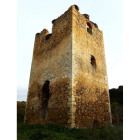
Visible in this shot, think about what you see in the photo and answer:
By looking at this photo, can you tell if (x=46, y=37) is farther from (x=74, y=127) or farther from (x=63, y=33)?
(x=74, y=127)

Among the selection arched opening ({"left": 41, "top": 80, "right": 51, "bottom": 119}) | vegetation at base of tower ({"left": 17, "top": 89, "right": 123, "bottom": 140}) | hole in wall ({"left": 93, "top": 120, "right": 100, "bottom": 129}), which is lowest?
hole in wall ({"left": 93, "top": 120, "right": 100, "bottom": 129})

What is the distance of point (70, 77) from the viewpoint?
6402mm

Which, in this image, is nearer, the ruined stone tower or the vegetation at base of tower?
the vegetation at base of tower

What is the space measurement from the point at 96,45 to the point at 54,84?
4426 mm

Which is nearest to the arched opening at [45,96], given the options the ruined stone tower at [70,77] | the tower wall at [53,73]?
the ruined stone tower at [70,77]

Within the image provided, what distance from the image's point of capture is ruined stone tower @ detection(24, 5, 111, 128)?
20.6 feet

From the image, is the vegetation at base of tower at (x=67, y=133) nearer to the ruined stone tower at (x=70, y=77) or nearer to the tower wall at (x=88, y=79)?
the ruined stone tower at (x=70, y=77)

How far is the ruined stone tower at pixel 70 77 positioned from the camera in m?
6.29

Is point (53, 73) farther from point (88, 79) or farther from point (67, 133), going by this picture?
point (67, 133)

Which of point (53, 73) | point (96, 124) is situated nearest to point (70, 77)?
point (53, 73)

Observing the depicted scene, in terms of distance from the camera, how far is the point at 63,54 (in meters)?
7.43

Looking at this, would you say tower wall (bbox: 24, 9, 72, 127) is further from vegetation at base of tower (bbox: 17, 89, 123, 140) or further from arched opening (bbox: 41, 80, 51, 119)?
vegetation at base of tower (bbox: 17, 89, 123, 140)

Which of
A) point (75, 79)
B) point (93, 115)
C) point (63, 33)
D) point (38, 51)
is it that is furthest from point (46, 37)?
point (93, 115)

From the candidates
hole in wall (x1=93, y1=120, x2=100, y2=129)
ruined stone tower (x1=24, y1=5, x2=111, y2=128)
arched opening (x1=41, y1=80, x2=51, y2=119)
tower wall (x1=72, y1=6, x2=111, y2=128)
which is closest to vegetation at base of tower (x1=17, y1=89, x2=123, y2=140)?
ruined stone tower (x1=24, y1=5, x2=111, y2=128)
